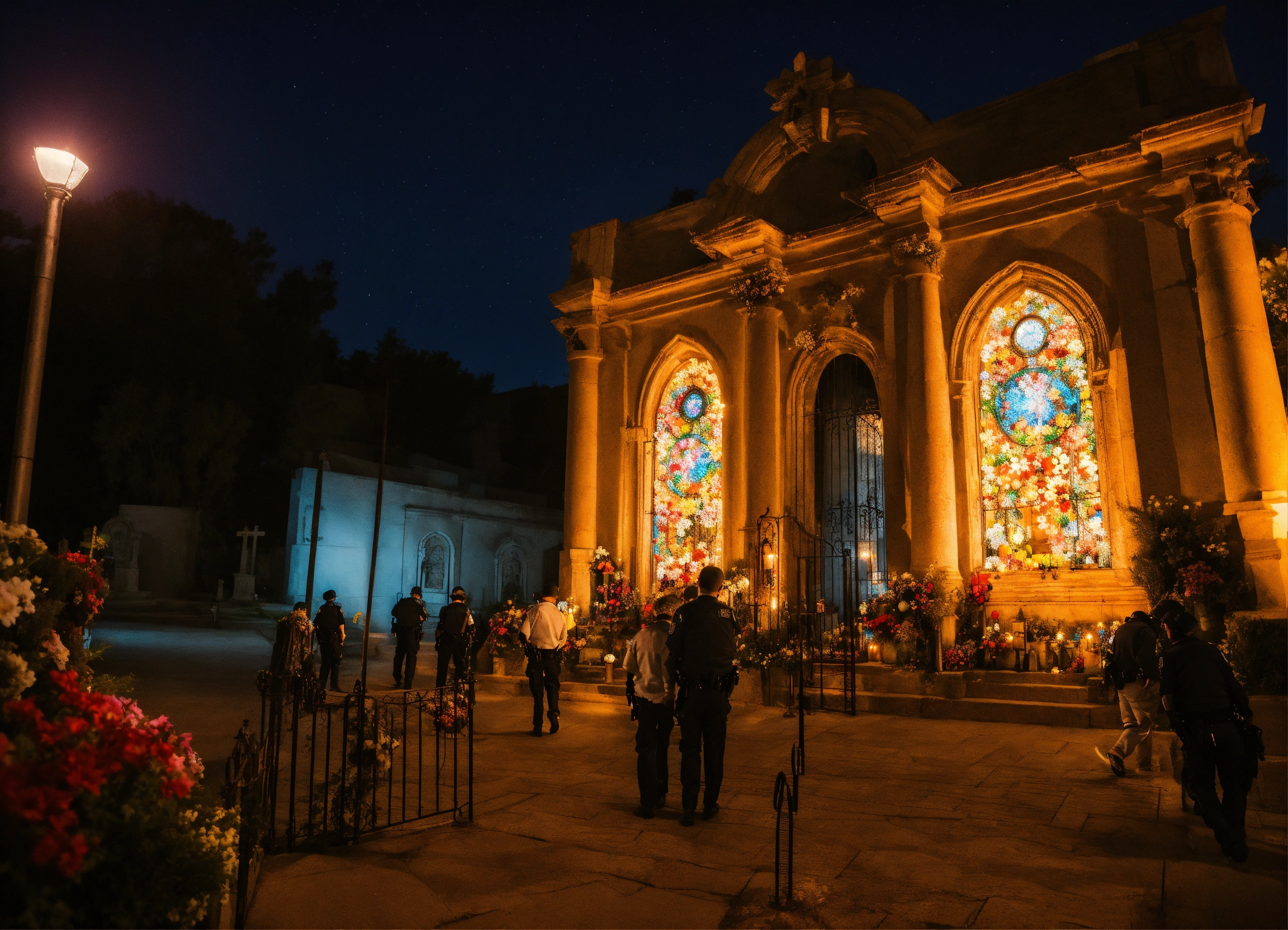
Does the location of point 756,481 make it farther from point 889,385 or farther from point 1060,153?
point 1060,153

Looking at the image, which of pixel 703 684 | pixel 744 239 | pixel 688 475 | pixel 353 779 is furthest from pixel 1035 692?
pixel 744 239

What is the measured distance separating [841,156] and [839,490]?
6601 millimetres

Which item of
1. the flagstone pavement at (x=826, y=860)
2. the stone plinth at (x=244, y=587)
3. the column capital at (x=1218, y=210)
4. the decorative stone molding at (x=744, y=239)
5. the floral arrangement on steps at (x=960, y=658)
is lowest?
the flagstone pavement at (x=826, y=860)

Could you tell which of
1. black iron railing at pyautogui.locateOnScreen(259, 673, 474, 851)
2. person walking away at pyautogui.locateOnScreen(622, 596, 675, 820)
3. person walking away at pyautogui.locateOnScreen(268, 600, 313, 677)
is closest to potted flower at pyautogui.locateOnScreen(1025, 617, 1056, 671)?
person walking away at pyautogui.locateOnScreen(622, 596, 675, 820)

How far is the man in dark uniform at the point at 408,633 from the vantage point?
1327 centimetres

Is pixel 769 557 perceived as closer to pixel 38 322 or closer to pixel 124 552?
pixel 38 322

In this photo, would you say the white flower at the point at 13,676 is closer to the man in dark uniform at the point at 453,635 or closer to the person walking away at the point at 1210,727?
the person walking away at the point at 1210,727

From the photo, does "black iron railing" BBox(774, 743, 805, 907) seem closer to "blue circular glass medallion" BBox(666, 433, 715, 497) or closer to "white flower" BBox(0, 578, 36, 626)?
"white flower" BBox(0, 578, 36, 626)

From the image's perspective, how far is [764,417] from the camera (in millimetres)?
16062

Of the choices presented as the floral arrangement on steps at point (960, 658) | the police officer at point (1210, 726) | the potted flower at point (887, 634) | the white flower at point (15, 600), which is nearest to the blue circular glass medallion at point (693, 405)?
the potted flower at point (887, 634)

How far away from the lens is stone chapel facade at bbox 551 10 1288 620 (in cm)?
1201

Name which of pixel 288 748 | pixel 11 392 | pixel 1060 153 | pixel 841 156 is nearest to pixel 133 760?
pixel 288 748

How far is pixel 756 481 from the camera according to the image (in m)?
16.0

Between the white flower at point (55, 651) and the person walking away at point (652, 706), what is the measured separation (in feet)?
12.1
